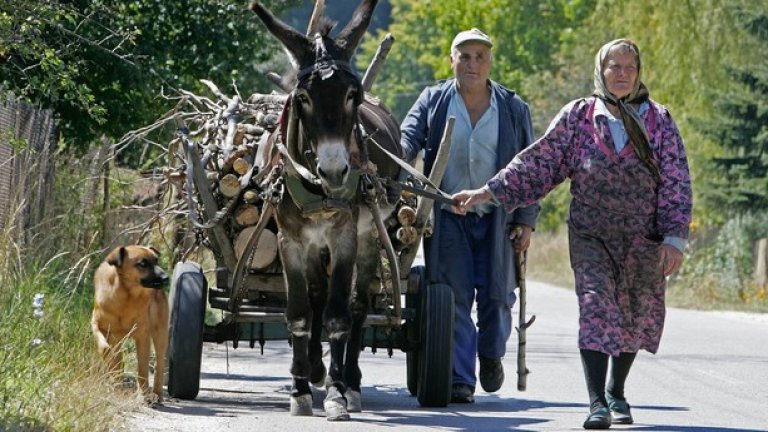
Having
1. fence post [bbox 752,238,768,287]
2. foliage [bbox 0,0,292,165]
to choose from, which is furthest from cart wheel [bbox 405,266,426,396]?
fence post [bbox 752,238,768,287]

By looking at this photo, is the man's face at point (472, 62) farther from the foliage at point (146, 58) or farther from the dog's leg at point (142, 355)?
the foliage at point (146, 58)

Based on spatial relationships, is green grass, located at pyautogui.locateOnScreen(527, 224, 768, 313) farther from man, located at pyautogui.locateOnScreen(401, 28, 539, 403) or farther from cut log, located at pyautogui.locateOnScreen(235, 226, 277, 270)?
cut log, located at pyautogui.locateOnScreen(235, 226, 277, 270)

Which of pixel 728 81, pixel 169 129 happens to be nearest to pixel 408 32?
pixel 728 81

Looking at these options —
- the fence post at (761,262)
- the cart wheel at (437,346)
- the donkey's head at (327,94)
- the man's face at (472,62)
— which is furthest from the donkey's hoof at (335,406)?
the fence post at (761,262)

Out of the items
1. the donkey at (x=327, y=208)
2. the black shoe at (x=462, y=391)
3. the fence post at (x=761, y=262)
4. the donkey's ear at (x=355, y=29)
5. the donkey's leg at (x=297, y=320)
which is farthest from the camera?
the fence post at (x=761, y=262)

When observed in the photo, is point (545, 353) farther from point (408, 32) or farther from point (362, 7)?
point (408, 32)

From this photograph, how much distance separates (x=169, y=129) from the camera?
56.5 ft

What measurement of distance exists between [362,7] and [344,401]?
2.20m

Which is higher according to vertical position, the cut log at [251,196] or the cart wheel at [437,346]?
the cut log at [251,196]

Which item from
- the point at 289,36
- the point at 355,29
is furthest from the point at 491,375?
the point at 289,36

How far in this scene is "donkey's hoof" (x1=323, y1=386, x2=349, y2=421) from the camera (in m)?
9.70

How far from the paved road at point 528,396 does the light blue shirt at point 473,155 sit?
1417 millimetres

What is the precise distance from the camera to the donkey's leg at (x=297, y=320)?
10023 millimetres

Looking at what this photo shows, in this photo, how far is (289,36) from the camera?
9.75 metres
